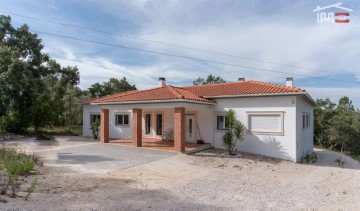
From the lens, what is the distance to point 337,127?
32562mm

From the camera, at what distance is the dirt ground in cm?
763

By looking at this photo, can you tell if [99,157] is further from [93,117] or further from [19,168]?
[93,117]

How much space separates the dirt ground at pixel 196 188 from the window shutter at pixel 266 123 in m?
2.81

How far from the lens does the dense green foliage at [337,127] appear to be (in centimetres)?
3244

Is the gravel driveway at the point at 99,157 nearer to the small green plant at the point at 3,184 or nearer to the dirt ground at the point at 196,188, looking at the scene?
the dirt ground at the point at 196,188

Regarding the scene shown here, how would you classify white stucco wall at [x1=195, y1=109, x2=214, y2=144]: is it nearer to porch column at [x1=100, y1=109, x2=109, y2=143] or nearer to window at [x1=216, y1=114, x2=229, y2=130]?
window at [x1=216, y1=114, x2=229, y2=130]

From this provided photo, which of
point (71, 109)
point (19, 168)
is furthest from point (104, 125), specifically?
point (71, 109)

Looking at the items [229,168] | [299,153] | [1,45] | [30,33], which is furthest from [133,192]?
[30,33]

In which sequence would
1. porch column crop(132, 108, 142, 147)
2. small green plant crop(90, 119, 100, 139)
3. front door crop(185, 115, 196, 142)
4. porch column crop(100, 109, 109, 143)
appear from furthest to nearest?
small green plant crop(90, 119, 100, 139) → porch column crop(100, 109, 109, 143) → front door crop(185, 115, 196, 142) → porch column crop(132, 108, 142, 147)

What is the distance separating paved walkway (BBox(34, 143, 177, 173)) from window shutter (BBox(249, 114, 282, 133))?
18.4 feet

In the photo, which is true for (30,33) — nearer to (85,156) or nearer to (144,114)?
(144,114)

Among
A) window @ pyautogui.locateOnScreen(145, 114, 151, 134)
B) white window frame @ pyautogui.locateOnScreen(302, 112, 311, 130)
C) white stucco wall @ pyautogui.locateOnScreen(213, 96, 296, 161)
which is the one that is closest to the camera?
white stucco wall @ pyautogui.locateOnScreen(213, 96, 296, 161)

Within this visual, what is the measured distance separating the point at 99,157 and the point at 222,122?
8863mm

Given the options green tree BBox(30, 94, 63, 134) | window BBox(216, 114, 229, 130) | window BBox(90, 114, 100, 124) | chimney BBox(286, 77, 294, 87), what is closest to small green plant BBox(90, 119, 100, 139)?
window BBox(90, 114, 100, 124)
